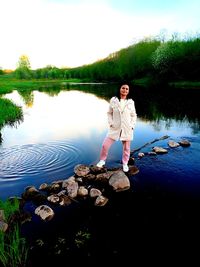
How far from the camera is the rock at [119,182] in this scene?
23.6 ft

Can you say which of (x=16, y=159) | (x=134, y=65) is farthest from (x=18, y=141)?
(x=134, y=65)

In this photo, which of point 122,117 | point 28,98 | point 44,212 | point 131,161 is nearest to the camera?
point 44,212

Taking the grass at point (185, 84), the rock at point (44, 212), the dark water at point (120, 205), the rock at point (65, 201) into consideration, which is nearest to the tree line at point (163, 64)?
the grass at point (185, 84)

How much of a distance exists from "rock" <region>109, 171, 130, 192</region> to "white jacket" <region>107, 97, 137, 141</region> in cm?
113

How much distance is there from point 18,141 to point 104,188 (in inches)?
288

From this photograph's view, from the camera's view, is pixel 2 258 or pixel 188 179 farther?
pixel 188 179

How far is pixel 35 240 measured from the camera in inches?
205

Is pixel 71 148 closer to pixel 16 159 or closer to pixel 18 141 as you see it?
pixel 16 159

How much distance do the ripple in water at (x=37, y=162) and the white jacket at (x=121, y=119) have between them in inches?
88.3

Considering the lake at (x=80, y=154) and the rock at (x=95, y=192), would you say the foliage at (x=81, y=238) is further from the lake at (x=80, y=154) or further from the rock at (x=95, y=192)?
the lake at (x=80, y=154)

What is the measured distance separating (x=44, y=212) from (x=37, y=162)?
3.65 m

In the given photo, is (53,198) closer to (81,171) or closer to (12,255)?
(81,171)

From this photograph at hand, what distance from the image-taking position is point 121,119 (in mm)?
7547

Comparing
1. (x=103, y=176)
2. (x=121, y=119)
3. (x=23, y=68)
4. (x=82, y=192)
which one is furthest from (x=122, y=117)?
(x=23, y=68)
